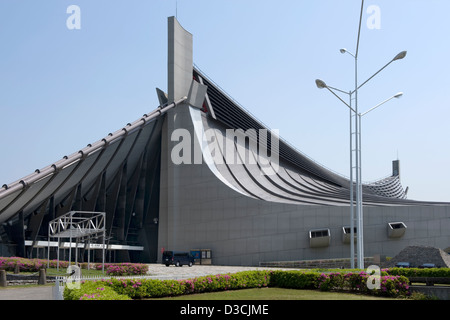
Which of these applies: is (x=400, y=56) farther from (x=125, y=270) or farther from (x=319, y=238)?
(x=319, y=238)

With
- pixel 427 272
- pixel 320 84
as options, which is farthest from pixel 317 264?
pixel 427 272

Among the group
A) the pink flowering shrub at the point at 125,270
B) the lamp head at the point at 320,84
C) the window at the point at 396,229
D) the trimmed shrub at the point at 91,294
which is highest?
the lamp head at the point at 320,84

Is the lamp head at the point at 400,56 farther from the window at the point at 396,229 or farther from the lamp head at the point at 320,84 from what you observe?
the window at the point at 396,229

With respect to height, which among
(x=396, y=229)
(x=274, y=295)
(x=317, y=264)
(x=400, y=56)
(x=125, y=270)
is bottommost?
(x=317, y=264)

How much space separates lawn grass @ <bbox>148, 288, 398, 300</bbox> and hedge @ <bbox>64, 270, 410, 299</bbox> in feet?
0.96

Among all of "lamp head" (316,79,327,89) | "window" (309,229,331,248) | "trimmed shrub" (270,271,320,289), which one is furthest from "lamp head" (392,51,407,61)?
"window" (309,229,331,248)

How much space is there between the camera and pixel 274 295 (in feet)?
51.2

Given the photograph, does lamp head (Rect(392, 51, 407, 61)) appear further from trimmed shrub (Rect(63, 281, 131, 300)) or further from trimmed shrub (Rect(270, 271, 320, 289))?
trimmed shrub (Rect(63, 281, 131, 300))

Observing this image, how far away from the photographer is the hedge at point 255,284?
14883 millimetres

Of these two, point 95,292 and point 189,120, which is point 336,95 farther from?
point 189,120

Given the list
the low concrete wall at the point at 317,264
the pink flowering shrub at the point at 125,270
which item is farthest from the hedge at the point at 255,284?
the low concrete wall at the point at 317,264

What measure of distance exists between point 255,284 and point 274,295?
8.18 feet

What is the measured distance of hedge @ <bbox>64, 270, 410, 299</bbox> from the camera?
14883 millimetres

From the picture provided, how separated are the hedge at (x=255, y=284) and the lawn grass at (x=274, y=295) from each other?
292 millimetres
